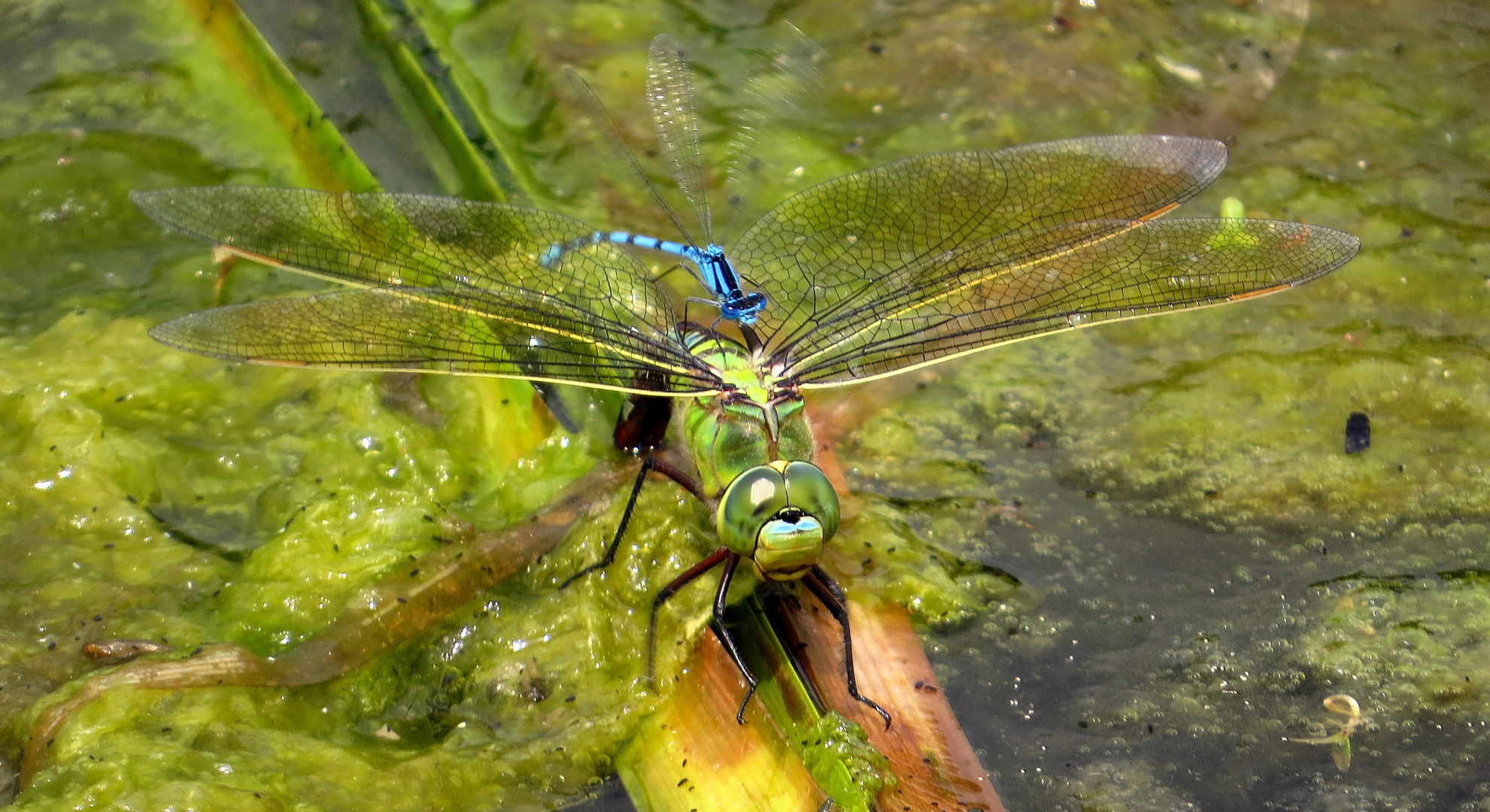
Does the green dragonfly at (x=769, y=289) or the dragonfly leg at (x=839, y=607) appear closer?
the dragonfly leg at (x=839, y=607)

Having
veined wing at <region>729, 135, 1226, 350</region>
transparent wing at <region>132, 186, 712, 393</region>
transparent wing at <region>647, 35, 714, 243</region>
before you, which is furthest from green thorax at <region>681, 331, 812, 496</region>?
transparent wing at <region>647, 35, 714, 243</region>

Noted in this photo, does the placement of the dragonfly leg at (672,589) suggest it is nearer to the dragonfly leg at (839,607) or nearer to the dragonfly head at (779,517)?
the dragonfly head at (779,517)

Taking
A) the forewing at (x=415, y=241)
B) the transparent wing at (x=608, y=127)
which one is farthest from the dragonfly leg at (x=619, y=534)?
the transparent wing at (x=608, y=127)

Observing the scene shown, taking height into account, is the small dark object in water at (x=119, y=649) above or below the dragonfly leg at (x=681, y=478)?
below

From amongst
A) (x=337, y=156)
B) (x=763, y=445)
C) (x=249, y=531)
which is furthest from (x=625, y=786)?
(x=337, y=156)

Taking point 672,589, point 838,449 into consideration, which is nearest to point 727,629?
point 672,589

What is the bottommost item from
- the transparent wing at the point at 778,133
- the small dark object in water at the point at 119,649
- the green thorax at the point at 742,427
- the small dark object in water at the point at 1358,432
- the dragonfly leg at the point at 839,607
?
the small dark object in water at the point at 119,649
